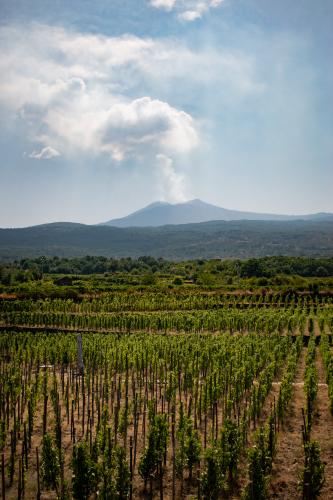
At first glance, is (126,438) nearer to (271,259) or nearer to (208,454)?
(208,454)

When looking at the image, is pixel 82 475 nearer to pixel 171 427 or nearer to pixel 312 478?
pixel 171 427

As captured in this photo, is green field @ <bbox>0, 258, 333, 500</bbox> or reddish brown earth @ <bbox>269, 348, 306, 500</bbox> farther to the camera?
reddish brown earth @ <bbox>269, 348, 306, 500</bbox>

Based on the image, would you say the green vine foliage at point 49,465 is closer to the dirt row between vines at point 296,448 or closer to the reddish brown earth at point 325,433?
the dirt row between vines at point 296,448

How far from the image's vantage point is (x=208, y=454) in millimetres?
9469

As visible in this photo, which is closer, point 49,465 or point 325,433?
point 49,465

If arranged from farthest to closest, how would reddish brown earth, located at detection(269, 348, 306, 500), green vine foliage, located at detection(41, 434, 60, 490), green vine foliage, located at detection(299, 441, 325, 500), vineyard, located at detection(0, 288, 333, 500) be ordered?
reddish brown earth, located at detection(269, 348, 306, 500), green vine foliage, located at detection(41, 434, 60, 490), vineyard, located at detection(0, 288, 333, 500), green vine foliage, located at detection(299, 441, 325, 500)

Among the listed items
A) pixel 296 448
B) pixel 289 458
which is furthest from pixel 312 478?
pixel 296 448

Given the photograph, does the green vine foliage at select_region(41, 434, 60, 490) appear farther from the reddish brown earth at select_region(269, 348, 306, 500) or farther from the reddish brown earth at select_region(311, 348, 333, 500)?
the reddish brown earth at select_region(311, 348, 333, 500)

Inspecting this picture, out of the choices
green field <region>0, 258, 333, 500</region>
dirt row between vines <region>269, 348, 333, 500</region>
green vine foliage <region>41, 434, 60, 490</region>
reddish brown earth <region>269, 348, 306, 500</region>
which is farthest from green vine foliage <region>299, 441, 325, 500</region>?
green vine foliage <region>41, 434, 60, 490</region>

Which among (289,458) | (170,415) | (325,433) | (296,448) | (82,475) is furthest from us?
(170,415)

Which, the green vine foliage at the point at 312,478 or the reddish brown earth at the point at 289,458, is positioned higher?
the green vine foliage at the point at 312,478

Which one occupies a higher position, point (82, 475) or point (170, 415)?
point (82, 475)

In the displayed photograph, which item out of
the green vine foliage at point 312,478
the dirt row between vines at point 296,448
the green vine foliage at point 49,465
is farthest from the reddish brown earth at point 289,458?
the green vine foliage at point 49,465

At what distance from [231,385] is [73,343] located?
380 inches
